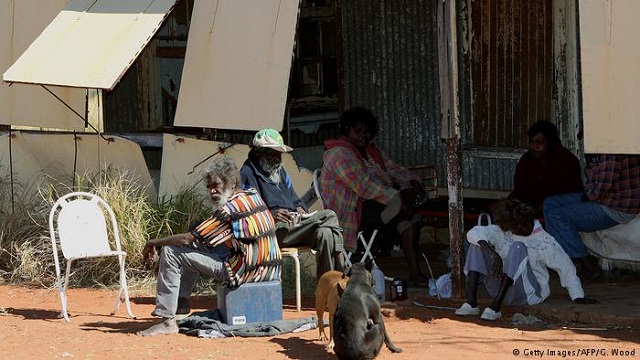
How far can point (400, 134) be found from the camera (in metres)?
12.5

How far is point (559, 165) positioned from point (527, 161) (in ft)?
1.04

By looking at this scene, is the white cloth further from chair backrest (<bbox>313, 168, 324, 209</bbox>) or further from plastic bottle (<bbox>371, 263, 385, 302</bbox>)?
chair backrest (<bbox>313, 168, 324, 209</bbox>)

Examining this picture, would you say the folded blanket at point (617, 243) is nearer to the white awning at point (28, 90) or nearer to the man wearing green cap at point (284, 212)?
the man wearing green cap at point (284, 212)

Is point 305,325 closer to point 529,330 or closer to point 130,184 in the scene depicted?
point 529,330

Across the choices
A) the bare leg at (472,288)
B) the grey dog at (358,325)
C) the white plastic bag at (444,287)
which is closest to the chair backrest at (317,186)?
the white plastic bag at (444,287)

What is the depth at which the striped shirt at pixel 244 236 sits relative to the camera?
27.5 ft

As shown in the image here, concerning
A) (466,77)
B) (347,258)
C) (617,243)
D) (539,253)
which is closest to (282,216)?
(347,258)

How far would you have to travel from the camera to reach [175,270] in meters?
8.55

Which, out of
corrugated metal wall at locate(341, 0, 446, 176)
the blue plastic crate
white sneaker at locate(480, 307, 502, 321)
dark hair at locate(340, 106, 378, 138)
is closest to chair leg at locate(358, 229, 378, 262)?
dark hair at locate(340, 106, 378, 138)

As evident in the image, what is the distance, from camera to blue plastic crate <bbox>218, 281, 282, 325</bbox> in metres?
8.55

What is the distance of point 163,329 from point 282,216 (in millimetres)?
1511

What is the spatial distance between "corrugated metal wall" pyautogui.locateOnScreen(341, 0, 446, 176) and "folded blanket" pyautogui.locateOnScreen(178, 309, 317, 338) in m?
3.94

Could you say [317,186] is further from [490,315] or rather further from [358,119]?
[490,315]

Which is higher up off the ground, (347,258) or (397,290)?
(347,258)
